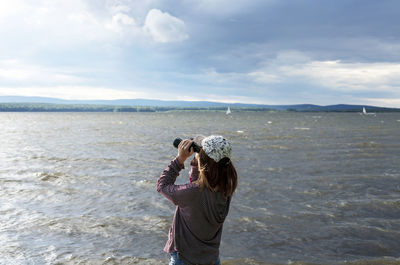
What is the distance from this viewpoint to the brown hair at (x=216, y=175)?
338 centimetres

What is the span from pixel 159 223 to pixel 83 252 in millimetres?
2415

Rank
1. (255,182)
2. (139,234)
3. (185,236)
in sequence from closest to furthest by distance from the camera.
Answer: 1. (185,236)
2. (139,234)
3. (255,182)

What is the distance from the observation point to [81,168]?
708 inches

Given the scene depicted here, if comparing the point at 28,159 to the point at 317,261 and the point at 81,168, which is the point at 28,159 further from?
the point at 317,261

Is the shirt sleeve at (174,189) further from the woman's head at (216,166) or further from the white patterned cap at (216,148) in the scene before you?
the white patterned cap at (216,148)

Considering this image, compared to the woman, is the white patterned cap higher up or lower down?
higher up

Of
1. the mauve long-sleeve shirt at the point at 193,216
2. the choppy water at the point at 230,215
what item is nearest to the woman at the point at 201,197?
the mauve long-sleeve shirt at the point at 193,216

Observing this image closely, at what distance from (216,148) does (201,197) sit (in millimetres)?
578

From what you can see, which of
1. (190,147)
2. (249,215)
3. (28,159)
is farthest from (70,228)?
(28,159)

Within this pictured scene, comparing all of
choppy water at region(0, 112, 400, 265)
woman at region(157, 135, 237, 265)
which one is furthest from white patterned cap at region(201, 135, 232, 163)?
choppy water at region(0, 112, 400, 265)

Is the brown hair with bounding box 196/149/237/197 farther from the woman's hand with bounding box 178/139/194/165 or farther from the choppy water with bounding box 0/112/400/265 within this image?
the choppy water with bounding box 0/112/400/265

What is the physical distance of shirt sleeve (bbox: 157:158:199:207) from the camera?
3475 mm

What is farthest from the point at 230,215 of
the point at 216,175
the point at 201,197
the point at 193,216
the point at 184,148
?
the point at 184,148

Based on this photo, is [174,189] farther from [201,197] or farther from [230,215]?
[230,215]
